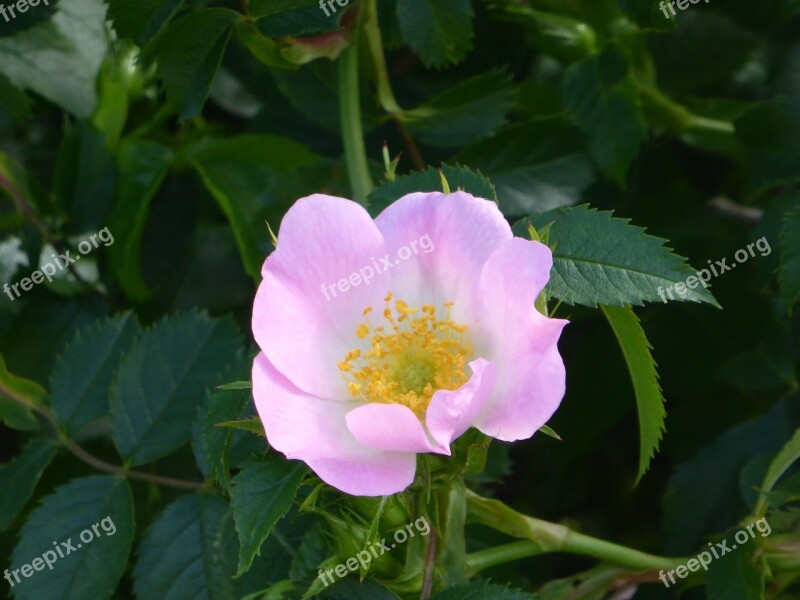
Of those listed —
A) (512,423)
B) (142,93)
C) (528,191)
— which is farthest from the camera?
(142,93)

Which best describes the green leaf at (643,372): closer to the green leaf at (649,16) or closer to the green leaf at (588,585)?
the green leaf at (588,585)

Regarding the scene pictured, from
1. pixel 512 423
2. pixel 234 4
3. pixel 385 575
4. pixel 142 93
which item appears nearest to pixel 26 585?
pixel 385 575

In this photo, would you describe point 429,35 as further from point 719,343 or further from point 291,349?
point 719,343

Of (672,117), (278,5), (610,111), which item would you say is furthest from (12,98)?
(672,117)

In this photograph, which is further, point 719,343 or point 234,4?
point 719,343

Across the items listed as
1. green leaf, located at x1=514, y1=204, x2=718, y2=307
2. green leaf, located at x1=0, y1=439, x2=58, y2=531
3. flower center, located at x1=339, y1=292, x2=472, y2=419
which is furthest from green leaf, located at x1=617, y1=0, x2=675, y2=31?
green leaf, located at x1=0, y1=439, x2=58, y2=531

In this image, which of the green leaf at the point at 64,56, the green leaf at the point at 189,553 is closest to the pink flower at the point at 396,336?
the green leaf at the point at 189,553

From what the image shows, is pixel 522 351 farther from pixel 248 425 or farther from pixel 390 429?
pixel 248 425
